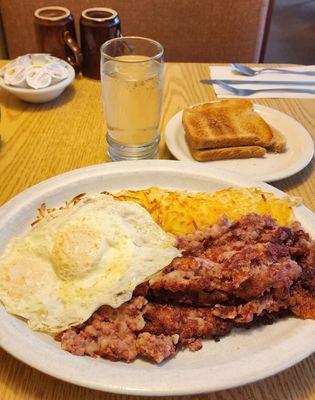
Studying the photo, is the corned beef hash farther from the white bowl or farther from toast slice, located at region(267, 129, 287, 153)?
the white bowl

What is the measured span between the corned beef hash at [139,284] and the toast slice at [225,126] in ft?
2.42

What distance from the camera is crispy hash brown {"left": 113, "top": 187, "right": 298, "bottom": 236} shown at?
135cm

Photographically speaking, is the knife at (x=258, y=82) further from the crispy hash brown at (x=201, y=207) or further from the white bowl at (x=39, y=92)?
the crispy hash brown at (x=201, y=207)

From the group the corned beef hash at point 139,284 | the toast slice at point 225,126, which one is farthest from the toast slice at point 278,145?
the corned beef hash at point 139,284

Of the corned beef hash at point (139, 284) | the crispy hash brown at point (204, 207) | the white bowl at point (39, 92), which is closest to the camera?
the corned beef hash at point (139, 284)

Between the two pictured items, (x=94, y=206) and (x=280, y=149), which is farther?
(x=280, y=149)

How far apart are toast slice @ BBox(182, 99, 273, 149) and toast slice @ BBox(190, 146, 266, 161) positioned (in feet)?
0.08

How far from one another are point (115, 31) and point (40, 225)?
58.0 inches

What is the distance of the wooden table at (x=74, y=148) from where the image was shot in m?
1.04

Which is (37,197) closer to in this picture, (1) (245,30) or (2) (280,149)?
(2) (280,149)

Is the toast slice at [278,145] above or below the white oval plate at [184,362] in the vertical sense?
below

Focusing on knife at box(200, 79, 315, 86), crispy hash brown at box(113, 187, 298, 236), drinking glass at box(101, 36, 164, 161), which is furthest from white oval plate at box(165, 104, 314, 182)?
→ knife at box(200, 79, 315, 86)

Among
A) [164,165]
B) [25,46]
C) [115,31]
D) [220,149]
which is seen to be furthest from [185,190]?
[25,46]

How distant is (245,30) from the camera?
3.02m
